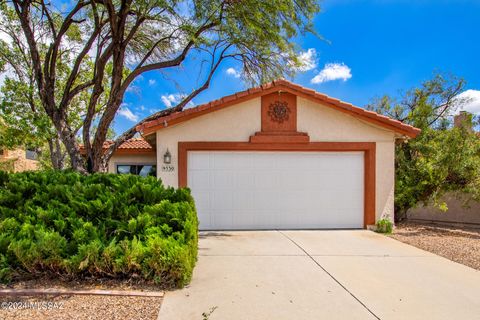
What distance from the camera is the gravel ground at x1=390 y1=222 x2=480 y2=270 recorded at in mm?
6105

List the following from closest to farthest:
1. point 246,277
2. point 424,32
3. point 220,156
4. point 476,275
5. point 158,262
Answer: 1. point 158,262
2. point 246,277
3. point 476,275
4. point 220,156
5. point 424,32

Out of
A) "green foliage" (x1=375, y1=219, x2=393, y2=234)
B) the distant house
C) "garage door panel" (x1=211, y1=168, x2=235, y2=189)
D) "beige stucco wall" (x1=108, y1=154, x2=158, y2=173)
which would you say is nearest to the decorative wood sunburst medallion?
"garage door panel" (x1=211, y1=168, x2=235, y2=189)

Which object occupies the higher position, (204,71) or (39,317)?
(204,71)

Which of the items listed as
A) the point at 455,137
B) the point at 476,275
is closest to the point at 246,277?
the point at 476,275

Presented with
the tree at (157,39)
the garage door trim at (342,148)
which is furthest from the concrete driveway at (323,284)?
the tree at (157,39)

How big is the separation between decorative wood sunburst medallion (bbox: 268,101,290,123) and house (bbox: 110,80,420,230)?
0.10 feet

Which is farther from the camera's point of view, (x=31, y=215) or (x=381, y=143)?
(x=381, y=143)

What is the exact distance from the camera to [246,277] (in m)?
4.67

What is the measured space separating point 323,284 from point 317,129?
211 inches

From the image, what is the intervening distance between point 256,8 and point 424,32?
852cm

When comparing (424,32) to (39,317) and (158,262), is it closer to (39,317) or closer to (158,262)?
(158,262)

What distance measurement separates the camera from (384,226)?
855 centimetres

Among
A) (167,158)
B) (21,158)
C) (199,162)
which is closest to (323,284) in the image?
(199,162)

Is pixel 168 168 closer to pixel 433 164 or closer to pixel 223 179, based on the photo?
pixel 223 179
